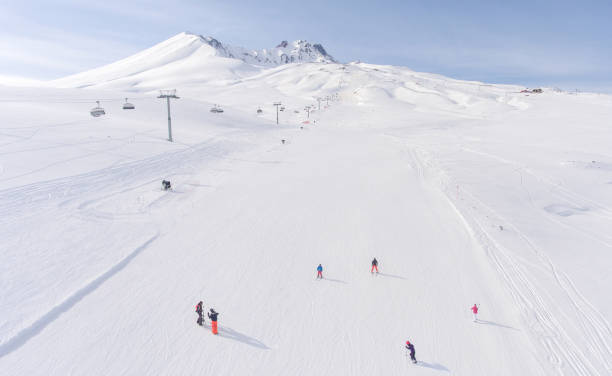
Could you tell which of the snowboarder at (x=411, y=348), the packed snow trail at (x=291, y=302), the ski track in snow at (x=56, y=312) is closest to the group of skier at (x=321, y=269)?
the packed snow trail at (x=291, y=302)

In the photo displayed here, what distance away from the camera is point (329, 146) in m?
48.9

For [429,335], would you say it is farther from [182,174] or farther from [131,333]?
[182,174]

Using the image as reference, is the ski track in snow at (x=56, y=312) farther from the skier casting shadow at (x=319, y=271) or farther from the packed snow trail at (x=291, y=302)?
the skier casting shadow at (x=319, y=271)

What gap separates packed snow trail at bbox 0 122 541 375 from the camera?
10375 millimetres

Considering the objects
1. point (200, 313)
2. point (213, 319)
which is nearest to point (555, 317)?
point (213, 319)

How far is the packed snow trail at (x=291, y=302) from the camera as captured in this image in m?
10.4

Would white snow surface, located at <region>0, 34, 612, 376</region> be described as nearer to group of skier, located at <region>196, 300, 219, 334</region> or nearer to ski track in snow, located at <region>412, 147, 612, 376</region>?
ski track in snow, located at <region>412, 147, 612, 376</region>

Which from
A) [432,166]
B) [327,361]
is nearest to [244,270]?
[327,361]

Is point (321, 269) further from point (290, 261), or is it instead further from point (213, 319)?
point (213, 319)

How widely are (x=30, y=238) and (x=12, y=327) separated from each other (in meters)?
6.72

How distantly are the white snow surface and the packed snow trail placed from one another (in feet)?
0.24

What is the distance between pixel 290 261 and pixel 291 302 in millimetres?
3195

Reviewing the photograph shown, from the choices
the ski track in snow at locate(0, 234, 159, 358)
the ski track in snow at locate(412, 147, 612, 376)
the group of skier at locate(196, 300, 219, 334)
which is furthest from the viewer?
the ski track in snow at locate(412, 147, 612, 376)

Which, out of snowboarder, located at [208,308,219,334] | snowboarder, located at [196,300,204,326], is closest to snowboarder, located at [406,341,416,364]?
snowboarder, located at [208,308,219,334]
